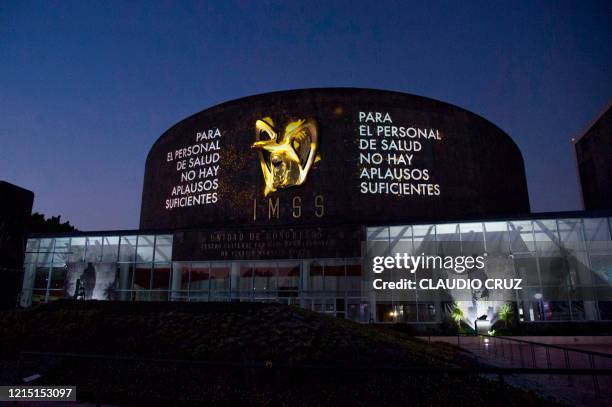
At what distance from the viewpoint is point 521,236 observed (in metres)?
31.9

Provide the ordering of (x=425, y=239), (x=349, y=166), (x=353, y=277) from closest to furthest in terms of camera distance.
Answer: (x=425, y=239) → (x=353, y=277) → (x=349, y=166)

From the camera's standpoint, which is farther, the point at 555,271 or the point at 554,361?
the point at 555,271

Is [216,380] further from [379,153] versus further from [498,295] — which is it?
[379,153]

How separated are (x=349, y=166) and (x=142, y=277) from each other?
19261 mm

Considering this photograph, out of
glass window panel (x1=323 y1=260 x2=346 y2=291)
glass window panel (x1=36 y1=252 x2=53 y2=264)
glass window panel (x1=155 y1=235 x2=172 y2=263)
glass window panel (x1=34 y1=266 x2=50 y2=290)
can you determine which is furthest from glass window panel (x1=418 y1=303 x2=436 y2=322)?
glass window panel (x1=36 y1=252 x2=53 y2=264)

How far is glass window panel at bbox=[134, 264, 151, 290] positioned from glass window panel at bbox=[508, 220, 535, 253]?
27835 mm

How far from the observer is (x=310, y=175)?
128 ft

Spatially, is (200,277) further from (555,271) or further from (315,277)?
(555,271)

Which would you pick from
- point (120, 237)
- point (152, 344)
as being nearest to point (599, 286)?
point (152, 344)

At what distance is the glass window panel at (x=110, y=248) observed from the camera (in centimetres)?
4009

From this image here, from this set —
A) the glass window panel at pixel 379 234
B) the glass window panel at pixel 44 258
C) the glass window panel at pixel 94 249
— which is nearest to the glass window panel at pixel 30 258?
the glass window panel at pixel 44 258

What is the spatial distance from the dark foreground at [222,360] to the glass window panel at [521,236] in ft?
60.8

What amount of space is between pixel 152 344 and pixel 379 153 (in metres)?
28.7

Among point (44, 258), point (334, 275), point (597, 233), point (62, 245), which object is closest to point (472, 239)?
point (597, 233)
